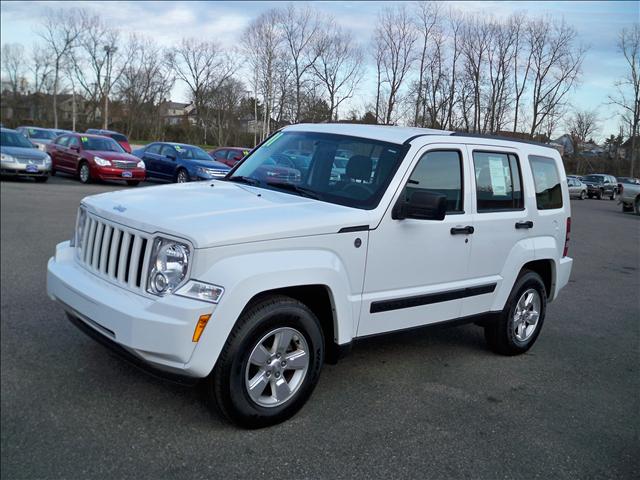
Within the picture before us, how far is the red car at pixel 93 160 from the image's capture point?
60.7 feet

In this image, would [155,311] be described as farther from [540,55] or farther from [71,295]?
[540,55]

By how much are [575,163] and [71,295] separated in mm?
52583

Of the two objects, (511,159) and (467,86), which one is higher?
(467,86)

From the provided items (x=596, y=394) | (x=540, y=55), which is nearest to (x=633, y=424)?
(x=596, y=394)

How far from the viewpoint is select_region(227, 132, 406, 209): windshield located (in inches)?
167

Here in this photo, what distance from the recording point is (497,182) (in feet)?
16.8

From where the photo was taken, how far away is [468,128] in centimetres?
736

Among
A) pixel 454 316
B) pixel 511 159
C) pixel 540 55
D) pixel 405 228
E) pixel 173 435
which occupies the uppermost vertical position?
pixel 540 55

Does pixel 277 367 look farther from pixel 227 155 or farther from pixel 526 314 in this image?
pixel 227 155

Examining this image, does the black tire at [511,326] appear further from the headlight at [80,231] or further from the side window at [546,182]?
the headlight at [80,231]

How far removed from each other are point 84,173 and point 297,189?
16.4 metres

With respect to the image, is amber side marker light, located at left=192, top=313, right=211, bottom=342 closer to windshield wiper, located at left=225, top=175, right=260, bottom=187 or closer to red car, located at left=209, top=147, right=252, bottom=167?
windshield wiper, located at left=225, top=175, right=260, bottom=187

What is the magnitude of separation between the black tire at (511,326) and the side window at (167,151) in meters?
16.6

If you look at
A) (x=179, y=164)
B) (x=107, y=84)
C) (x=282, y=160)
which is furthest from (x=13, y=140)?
(x=107, y=84)
